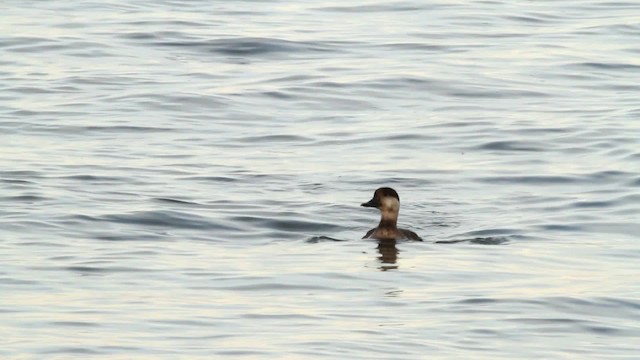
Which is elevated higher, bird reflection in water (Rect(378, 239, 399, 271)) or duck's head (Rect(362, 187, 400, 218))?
duck's head (Rect(362, 187, 400, 218))

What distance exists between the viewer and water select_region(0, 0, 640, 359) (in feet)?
35.3

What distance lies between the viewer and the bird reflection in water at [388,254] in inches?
518

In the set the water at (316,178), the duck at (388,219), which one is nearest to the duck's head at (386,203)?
the duck at (388,219)

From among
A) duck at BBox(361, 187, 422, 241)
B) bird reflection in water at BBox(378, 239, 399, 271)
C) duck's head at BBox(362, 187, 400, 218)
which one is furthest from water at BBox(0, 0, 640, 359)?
duck's head at BBox(362, 187, 400, 218)

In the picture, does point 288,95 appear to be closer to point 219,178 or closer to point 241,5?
point 219,178

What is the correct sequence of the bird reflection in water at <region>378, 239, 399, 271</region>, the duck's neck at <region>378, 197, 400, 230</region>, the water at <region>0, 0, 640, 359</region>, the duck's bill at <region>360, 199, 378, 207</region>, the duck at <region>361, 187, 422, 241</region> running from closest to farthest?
1. the water at <region>0, 0, 640, 359</region>
2. the bird reflection in water at <region>378, 239, 399, 271</region>
3. the duck at <region>361, 187, 422, 241</region>
4. the duck's neck at <region>378, 197, 400, 230</region>
5. the duck's bill at <region>360, 199, 378, 207</region>

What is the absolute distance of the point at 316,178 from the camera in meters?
17.1

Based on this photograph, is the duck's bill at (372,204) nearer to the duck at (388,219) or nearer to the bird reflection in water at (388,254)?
the duck at (388,219)

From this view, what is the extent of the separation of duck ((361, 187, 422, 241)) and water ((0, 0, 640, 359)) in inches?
7.9

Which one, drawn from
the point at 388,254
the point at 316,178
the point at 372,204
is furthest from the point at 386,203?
the point at 316,178

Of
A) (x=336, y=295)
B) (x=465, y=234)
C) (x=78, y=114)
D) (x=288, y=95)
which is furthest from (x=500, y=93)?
(x=336, y=295)

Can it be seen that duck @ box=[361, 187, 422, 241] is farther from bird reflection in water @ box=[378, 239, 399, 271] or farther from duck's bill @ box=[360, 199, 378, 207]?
bird reflection in water @ box=[378, 239, 399, 271]

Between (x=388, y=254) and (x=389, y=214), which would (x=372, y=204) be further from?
(x=388, y=254)

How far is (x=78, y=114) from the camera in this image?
2058 cm
